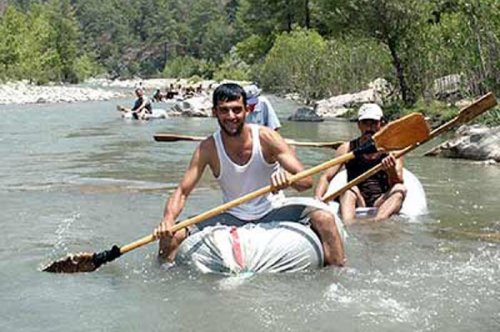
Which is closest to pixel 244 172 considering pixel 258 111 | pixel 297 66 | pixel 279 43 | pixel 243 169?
pixel 243 169

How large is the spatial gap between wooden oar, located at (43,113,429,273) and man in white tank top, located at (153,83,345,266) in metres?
0.09

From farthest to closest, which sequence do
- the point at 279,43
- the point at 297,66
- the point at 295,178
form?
the point at 279,43
the point at 297,66
the point at 295,178

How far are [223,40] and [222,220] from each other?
84205mm

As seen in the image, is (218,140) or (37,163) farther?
(37,163)

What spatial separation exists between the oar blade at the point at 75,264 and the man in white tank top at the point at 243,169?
459 millimetres

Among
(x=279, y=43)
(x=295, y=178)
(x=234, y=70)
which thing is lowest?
(x=234, y=70)

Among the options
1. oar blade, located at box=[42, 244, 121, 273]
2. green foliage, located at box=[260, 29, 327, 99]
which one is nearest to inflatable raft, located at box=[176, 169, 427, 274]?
oar blade, located at box=[42, 244, 121, 273]

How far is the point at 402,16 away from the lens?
2011 cm

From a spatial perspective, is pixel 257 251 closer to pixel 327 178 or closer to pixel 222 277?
pixel 222 277

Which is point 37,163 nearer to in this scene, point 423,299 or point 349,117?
point 423,299

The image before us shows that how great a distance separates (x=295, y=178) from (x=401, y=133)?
3.22ft

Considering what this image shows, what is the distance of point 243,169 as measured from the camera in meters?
4.67

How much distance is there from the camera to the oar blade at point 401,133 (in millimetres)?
5078

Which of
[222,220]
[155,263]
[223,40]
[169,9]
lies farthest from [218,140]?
[169,9]
